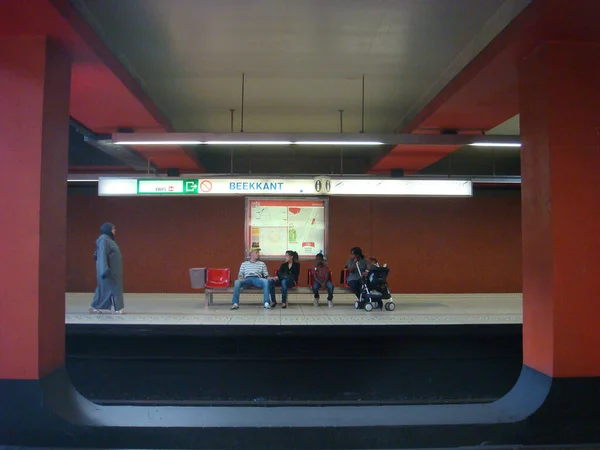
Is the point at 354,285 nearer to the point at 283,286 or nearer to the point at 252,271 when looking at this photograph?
Result: the point at 283,286

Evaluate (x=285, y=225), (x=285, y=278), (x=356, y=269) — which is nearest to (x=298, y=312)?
(x=285, y=278)

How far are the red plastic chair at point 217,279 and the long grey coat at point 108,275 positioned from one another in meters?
1.73

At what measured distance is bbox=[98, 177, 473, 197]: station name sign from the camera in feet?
A: 23.2

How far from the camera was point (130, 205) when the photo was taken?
11156 millimetres

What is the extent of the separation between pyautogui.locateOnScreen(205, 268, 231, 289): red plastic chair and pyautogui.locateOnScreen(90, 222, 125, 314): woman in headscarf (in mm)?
1720

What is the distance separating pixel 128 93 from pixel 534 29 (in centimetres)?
464

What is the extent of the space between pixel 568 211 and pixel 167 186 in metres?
5.96

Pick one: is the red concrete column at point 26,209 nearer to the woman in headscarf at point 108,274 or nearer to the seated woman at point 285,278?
the woman in headscarf at point 108,274

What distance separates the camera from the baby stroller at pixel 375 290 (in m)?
8.05

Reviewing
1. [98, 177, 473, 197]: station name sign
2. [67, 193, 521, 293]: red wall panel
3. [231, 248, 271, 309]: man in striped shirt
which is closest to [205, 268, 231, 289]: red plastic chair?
[231, 248, 271, 309]: man in striped shirt

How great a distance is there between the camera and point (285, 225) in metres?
10.2

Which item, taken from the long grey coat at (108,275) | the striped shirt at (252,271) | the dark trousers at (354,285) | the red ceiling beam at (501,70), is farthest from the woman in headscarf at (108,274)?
the red ceiling beam at (501,70)

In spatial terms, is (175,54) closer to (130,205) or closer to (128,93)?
(128,93)

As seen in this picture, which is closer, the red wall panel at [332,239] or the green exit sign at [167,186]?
the green exit sign at [167,186]
